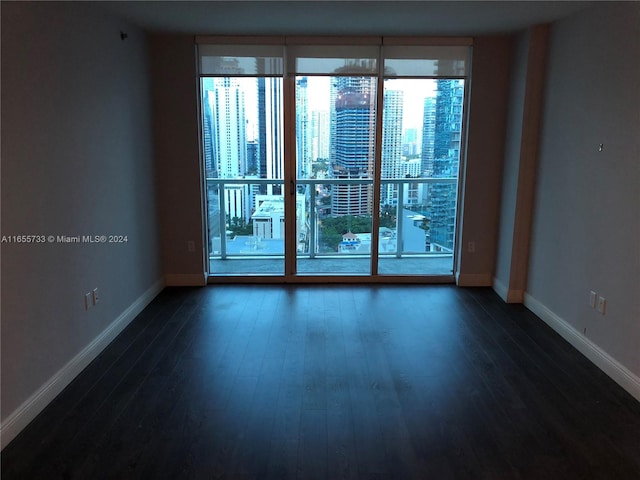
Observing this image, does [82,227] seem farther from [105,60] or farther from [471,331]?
[471,331]

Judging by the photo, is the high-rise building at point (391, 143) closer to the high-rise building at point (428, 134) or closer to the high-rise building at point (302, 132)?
the high-rise building at point (428, 134)

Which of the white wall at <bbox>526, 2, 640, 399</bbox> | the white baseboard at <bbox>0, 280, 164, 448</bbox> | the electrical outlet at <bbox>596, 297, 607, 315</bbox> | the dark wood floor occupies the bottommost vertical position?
the dark wood floor

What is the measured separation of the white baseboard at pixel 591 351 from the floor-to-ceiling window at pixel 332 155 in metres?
1.28

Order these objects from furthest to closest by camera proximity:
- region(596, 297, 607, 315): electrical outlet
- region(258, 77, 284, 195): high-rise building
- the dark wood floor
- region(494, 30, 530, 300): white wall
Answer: region(258, 77, 284, 195): high-rise building, region(494, 30, 530, 300): white wall, region(596, 297, 607, 315): electrical outlet, the dark wood floor

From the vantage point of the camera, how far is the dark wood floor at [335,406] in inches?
A: 82.6

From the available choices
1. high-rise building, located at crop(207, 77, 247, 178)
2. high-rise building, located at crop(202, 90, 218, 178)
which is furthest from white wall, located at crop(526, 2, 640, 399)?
high-rise building, located at crop(202, 90, 218, 178)

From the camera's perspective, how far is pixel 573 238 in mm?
3387

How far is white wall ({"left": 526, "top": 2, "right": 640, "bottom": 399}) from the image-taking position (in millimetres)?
2752

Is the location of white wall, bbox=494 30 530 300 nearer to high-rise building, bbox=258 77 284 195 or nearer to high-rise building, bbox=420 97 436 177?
high-rise building, bbox=420 97 436 177

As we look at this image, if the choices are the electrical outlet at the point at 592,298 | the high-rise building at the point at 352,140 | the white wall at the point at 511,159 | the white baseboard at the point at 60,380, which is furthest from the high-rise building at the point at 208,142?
the electrical outlet at the point at 592,298

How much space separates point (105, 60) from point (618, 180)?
3591 mm

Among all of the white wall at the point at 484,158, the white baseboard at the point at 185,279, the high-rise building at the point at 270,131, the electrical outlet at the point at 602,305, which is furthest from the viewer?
the white baseboard at the point at 185,279

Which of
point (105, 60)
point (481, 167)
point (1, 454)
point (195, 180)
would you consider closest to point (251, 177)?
point (195, 180)

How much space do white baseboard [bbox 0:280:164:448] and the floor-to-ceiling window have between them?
1.44m
